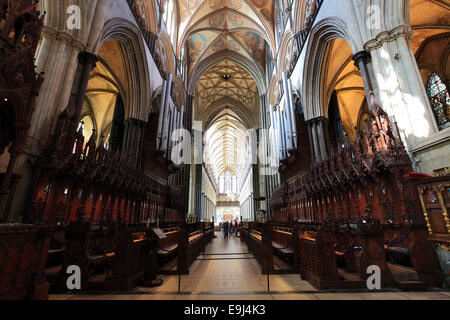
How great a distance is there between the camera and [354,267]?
3637 mm

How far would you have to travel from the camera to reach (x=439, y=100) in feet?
32.2

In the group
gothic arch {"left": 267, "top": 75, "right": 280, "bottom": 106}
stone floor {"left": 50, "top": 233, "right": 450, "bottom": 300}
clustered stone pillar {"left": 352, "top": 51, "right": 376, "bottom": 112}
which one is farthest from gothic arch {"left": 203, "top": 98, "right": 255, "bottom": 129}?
stone floor {"left": 50, "top": 233, "right": 450, "bottom": 300}

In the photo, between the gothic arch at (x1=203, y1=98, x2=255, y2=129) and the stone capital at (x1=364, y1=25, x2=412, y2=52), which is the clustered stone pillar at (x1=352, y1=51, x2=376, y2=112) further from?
the gothic arch at (x1=203, y1=98, x2=255, y2=129)

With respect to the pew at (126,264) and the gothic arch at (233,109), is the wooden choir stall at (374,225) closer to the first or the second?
the pew at (126,264)

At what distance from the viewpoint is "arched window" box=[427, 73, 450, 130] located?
30.5 feet

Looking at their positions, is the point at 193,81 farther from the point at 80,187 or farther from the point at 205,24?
the point at 80,187

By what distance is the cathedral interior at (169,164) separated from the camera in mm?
2982

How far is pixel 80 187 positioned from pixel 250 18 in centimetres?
1767

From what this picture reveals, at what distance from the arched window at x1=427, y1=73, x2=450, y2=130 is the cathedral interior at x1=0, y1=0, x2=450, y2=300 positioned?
55mm

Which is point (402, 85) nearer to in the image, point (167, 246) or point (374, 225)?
point (374, 225)

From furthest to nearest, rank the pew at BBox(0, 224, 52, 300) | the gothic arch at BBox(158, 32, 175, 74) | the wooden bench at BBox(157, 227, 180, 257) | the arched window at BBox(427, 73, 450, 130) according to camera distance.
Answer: the gothic arch at BBox(158, 32, 175, 74) → the arched window at BBox(427, 73, 450, 130) → the wooden bench at BBox(157, 227, 180, 257) → the pew at BBox(0, 224, 52, 300)

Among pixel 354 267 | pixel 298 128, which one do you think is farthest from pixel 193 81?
pixel 354 267

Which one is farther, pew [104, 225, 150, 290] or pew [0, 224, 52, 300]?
pew [104, 225, 150, 290]

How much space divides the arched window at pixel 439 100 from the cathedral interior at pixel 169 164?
55mm
